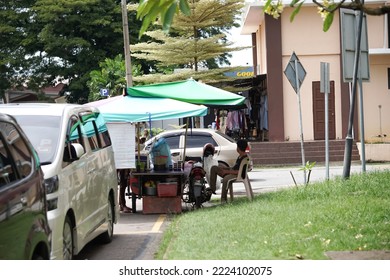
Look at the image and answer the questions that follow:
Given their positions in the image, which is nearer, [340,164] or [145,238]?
[145,238]

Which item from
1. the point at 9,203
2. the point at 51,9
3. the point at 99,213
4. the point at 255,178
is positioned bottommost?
the point at 255,178

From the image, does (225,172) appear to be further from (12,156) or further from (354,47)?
(12,156)

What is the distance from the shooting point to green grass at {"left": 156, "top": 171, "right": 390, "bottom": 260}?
5.29 m

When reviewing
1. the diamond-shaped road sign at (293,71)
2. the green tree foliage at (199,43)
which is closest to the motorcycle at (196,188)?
the diamond-shaped road sign at (293,71)

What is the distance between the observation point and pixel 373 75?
23281 mm

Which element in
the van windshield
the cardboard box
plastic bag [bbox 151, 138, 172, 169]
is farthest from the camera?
plastic bag [bbox 151, 138, 172, 169]

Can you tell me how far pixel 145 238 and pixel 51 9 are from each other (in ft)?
8.60

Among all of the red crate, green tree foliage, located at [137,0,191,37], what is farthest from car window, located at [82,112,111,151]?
green tree foliage, located at [137,0,191,37]

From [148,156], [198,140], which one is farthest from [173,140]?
[148,156]

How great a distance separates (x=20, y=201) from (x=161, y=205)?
704 cm

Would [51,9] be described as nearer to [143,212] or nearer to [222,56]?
[143,212]

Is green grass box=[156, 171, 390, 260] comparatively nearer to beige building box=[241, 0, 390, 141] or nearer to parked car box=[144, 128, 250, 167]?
parked car box=[144, 128, 250, 167]

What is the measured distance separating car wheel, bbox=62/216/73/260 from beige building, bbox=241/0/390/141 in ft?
55.0
